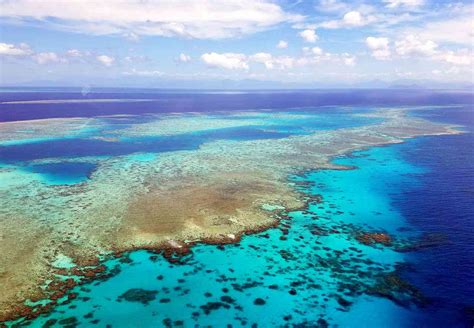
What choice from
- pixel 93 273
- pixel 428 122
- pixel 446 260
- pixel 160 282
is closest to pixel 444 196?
pixel 446 260

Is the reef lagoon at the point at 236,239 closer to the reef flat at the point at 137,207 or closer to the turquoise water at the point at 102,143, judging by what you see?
the reef flat at the point at 137,207

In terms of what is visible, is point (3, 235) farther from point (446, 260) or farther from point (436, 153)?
point (436, 153)

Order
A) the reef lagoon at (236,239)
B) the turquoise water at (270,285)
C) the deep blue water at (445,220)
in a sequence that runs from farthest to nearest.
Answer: the deep blue water at (445,220)
the reef lagoon at (236,239)
the turquoise water at (270,285)

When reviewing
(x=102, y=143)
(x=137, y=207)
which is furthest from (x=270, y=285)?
(x=102, y=143)

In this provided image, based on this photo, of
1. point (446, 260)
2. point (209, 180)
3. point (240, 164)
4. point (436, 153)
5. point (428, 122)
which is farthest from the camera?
point (428, 122)

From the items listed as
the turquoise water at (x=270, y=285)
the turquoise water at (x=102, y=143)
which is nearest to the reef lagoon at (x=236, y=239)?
the turquoise water at (x=270, y=285)
